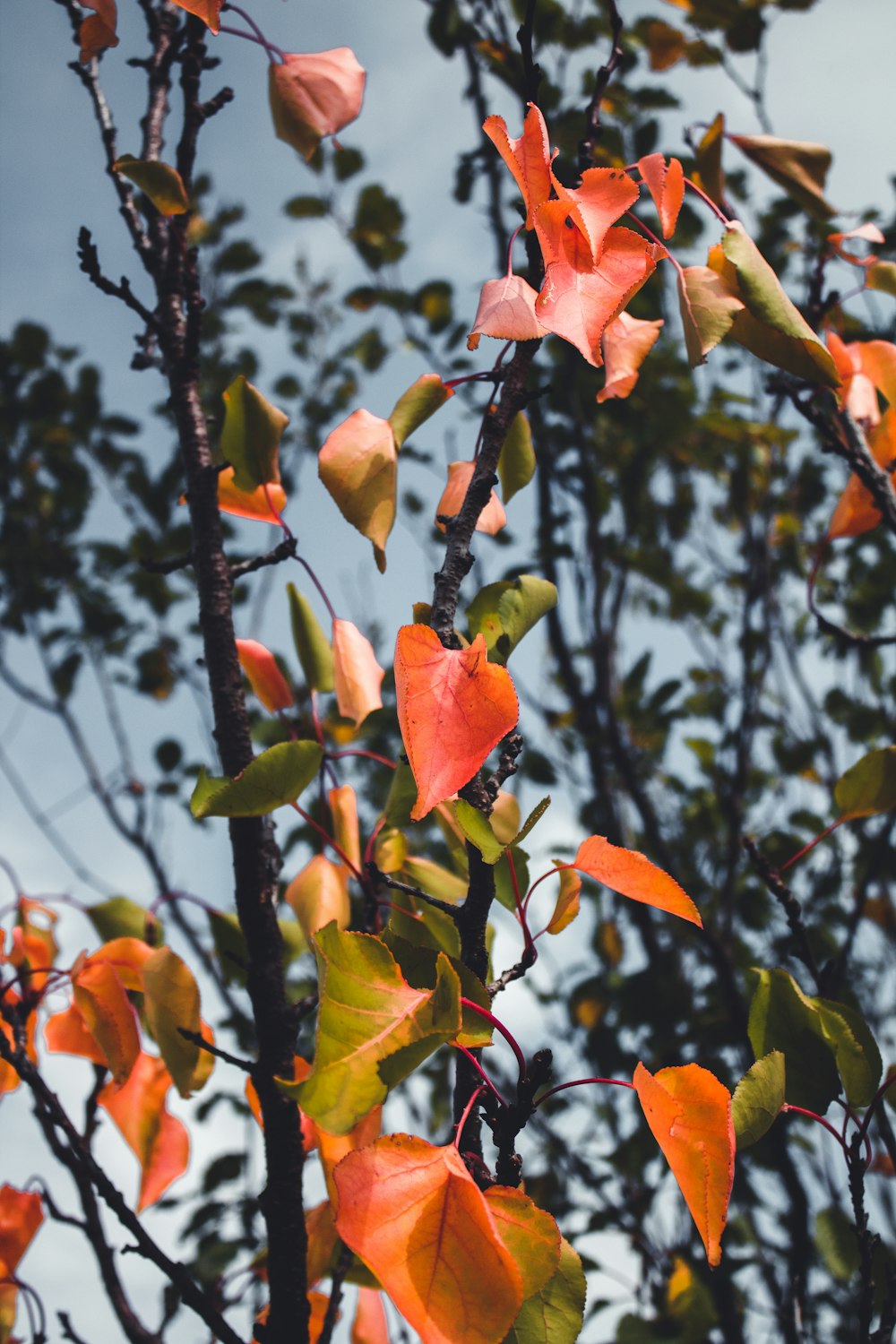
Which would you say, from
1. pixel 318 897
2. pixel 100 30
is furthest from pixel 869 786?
pixel 100 30

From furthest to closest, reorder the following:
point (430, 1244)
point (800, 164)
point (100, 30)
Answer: point (800, 164) → point (100, 30) → point (430, 1244)

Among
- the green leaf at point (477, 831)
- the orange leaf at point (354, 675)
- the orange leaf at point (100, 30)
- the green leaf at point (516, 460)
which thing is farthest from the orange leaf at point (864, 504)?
the orange leaf at point (100, 30)

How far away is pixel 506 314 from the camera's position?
50 centimetres

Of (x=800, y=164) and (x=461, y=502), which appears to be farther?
(x=800, y=164)

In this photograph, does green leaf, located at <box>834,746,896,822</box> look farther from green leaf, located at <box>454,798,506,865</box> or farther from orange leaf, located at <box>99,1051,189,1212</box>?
orange leaf, located at <box>99,1051,189,1212</box>

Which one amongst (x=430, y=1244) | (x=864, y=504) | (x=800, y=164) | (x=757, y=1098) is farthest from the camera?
(x=864, y=504)

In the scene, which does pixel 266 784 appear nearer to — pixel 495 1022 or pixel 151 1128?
A: pixel 495 1022

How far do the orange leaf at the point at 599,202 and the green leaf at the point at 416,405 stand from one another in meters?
0.15

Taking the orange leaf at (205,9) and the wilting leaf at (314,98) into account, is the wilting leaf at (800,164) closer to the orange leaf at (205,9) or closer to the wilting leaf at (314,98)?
the wilting leaf at (314,98)

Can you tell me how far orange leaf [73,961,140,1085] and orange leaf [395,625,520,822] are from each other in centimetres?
39

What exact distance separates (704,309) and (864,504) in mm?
392

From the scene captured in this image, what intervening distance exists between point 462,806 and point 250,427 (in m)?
0.40

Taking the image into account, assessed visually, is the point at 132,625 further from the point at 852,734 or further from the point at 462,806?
the point at 462,806

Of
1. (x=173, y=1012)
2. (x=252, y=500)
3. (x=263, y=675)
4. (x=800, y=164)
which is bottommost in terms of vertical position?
(x=173, y=1012)
